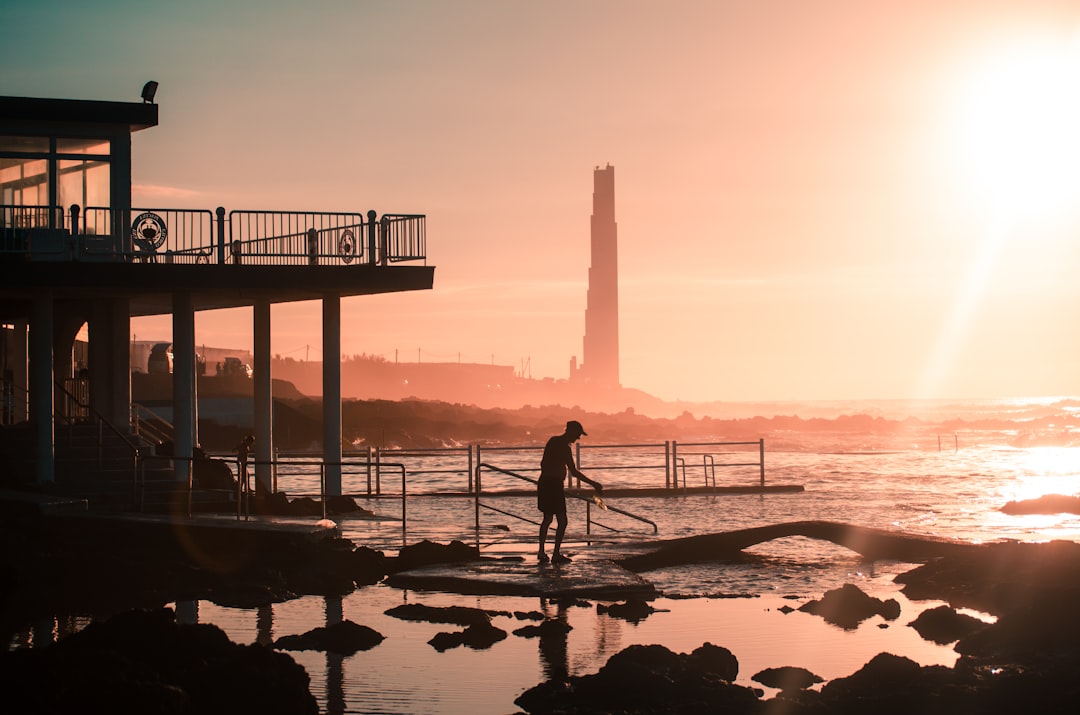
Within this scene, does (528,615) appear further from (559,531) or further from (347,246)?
(347,246)

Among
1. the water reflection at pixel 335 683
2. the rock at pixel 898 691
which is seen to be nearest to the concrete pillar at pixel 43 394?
the water reflection at pixel 335 683

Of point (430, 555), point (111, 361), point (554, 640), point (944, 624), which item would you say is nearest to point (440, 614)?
point (554, 640)

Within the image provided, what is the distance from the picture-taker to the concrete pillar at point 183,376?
2442 cm

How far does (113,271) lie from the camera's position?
23.5 m

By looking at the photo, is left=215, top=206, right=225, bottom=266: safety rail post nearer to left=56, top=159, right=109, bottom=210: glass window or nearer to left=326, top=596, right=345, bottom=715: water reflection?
left=56, top=159, right=109, bottom=210: glass window

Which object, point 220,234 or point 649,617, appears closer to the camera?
point 649,617

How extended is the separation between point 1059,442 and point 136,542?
8883cm

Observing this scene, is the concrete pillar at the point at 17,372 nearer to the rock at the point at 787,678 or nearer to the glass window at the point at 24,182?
the glass window at the point at 24,182

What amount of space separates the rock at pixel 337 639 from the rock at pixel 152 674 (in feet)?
4.33

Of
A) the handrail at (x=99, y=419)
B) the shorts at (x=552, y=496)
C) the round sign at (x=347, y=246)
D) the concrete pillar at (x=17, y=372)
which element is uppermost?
the round sign at (x=347, y=246)

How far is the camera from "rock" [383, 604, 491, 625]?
45.4ft

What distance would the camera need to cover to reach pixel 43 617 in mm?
14711

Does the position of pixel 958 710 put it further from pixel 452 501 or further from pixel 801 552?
pixel 452 501

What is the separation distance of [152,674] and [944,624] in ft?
26.1
